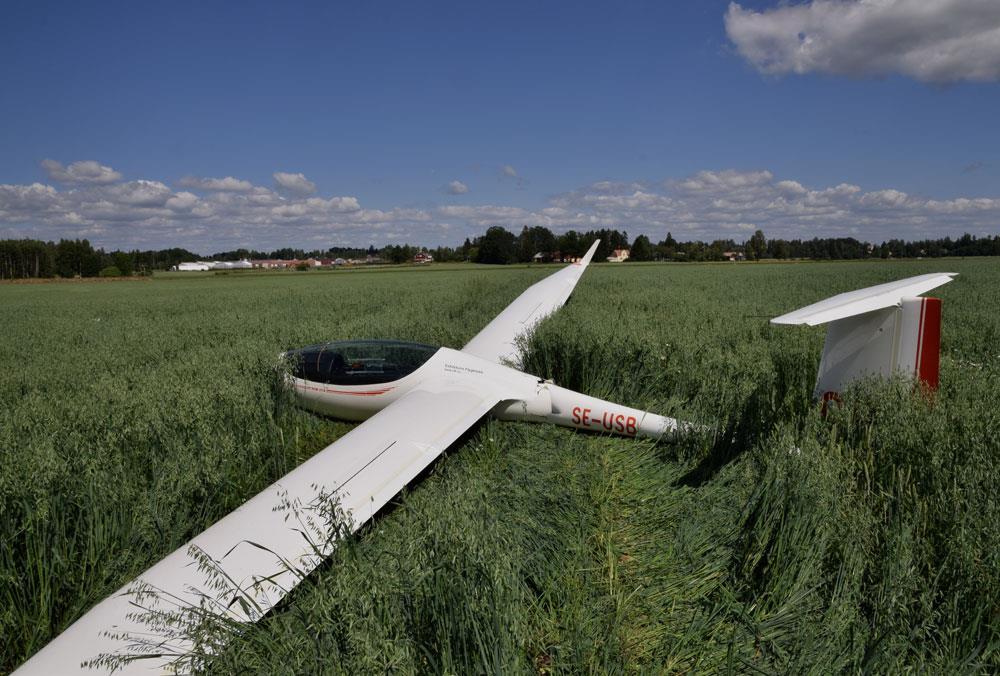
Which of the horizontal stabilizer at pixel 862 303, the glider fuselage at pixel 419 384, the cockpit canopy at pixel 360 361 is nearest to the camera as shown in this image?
the horizontal stabilizer at pixel 862 303

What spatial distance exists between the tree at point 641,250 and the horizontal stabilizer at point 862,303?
114908mm

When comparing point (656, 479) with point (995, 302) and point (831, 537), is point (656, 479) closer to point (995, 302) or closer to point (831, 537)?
point (831, 537)

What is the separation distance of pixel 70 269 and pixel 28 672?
13669 cm

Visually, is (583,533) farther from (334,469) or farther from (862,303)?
(862,303)

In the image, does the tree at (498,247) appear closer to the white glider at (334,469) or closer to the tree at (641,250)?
the tree at (641,250)

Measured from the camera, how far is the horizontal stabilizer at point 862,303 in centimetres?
345

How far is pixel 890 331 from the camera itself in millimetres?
4238

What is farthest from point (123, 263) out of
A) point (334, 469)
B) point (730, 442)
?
point (730, 442)

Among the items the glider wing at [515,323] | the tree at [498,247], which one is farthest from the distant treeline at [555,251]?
the glider wing at [515,323]

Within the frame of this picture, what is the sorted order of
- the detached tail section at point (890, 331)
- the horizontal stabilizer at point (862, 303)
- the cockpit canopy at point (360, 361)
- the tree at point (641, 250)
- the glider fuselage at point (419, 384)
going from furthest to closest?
the tree at point (641, 250) < the cockpit canopy at point (360, 361) < the glider fuselage at point (419, 384) < the detached tail section at point (890, 331) < the horizontal stabilizer at point (862, 303)

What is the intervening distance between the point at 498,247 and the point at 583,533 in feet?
347

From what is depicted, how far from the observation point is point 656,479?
521 centimetres

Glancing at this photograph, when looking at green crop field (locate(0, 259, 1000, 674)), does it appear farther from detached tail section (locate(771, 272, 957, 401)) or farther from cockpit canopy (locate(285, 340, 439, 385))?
cockpit canopy (locate(285, 340, 439, 385))

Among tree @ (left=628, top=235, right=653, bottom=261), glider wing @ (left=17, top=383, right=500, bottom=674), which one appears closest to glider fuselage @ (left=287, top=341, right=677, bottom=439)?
glider wing @ (left=17, top=383, right=500, bottom=674)
